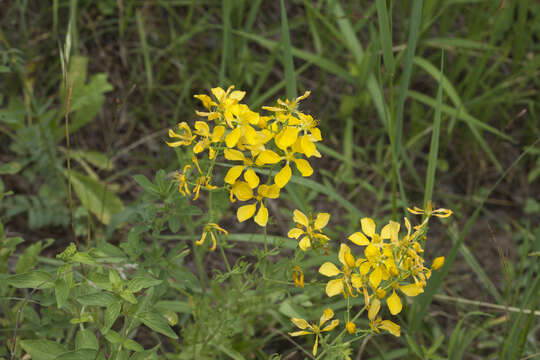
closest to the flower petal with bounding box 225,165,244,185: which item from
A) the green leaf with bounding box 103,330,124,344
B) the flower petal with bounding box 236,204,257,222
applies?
the flower petal with bounding box 236,204,257,222

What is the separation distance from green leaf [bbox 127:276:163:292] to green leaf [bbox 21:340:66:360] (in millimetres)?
313

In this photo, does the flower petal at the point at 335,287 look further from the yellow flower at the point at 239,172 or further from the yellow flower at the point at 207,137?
the yellow flower at the point at 207,137

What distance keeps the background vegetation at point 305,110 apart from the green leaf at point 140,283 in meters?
0.60

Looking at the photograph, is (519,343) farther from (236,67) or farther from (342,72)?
(236,67)

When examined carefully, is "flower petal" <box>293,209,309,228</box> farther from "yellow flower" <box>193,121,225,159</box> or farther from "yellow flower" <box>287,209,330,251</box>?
"yellow flower" <box>193,121,225,159</box>

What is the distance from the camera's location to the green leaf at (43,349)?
1.53 meters

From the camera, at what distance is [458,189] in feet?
10.8

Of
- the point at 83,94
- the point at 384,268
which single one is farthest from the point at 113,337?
the point at 83,94

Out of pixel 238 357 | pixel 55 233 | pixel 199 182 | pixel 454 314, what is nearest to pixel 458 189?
pixel 454 314

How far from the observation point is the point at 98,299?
58.7 inches

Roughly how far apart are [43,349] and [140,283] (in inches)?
14.8

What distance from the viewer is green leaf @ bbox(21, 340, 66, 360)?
1.53m

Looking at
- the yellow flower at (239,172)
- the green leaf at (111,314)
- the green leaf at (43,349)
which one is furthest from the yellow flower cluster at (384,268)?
the green leaf at (43,349)

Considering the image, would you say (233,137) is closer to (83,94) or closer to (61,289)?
(61,289)
